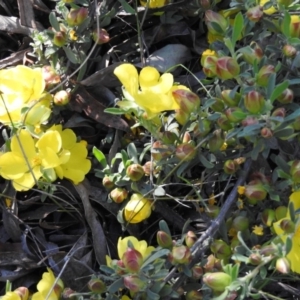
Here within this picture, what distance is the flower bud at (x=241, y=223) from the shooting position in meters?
1.42

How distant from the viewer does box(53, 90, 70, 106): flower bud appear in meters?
1.58

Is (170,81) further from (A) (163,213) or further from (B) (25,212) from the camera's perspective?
(B) (25,212)

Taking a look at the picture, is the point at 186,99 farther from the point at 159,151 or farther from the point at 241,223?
the point at 241,223

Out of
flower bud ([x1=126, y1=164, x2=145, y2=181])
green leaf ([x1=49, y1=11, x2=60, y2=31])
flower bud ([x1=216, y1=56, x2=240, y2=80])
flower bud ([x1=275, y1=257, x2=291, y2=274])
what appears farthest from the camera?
green leaf ([x1=49, y1=11, x2=60, y2=31])

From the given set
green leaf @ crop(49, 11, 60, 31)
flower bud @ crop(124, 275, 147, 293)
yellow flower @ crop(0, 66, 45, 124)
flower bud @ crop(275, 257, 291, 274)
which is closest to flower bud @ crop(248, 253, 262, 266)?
flower bud @ crop(275, 257, 291, 274)

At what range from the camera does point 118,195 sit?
4.95ft

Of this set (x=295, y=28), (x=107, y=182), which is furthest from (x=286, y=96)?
(x=107, y=182)

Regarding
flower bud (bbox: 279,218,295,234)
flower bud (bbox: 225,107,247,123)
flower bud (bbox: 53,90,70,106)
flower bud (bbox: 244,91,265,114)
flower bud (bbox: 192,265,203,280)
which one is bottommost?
flower bud (bbox: 192,265,203,280)

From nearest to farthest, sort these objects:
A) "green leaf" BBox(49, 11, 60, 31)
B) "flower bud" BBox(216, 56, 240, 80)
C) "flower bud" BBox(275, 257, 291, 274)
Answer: "flower bud" BBox(275, 257, 291, 274) < "flower bud" BBox(216, 56, 240, 80) < "green leaf" BBox(49, 11, 60, 31)

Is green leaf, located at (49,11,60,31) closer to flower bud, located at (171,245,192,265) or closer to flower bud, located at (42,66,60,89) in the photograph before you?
flower bud, located at (42,66,60,89)

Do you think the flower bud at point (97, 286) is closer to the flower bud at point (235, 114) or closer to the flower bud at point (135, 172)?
the flower bud at point (135, 172)

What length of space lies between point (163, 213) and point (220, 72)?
44cm

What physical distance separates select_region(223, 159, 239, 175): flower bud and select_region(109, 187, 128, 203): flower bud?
0.90 feet

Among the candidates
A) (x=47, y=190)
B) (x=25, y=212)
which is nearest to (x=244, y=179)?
(x=47, y=190)
